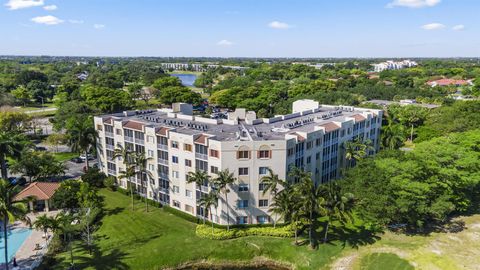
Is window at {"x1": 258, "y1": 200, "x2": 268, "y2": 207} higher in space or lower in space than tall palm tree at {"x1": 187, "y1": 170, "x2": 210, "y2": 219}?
lower

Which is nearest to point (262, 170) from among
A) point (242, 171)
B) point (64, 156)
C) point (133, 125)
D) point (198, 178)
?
point (242, 171)

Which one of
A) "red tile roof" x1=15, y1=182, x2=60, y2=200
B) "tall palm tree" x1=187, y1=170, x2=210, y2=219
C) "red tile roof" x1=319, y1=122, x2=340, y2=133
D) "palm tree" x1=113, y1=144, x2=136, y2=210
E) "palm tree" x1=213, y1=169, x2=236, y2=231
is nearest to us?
"palm tree" x1=213, y1=169, x2=236, y2=231

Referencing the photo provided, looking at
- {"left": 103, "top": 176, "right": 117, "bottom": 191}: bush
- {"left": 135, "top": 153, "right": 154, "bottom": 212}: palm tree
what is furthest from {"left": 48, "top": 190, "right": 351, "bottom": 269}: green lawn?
{"left": 103, "top": 176, "right": 117, "bottom": 191}: bush

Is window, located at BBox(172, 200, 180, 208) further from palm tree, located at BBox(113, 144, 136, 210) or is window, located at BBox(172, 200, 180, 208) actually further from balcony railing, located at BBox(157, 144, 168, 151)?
balcony railing, located at BBox(157, 144, 168, 151)

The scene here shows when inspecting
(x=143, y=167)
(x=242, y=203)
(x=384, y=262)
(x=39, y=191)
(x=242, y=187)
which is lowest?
(x=384, y=262)

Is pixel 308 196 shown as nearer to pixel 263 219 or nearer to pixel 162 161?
pixel 263 219

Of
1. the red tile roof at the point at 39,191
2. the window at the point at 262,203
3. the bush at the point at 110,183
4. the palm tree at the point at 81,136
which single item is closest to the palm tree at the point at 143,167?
the bush at the point at 110,183

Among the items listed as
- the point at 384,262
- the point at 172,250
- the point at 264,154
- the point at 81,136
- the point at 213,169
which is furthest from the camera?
the point at 81,136

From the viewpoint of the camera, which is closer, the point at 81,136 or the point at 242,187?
the point at 242,187

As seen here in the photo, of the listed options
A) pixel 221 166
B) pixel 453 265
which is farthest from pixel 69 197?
pixel 453 265
